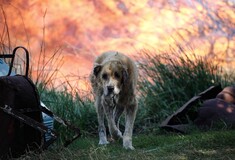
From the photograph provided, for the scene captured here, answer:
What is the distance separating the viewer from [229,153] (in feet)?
17.0

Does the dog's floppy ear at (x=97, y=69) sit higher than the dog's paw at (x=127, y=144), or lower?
higher

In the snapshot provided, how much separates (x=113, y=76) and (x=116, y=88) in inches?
5.8

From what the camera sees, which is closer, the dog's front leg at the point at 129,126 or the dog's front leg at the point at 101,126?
the dog's front leg at the point at 129,126

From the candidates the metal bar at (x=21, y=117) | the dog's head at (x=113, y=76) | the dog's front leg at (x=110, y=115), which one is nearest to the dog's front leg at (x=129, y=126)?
the dog's front leg at (x=110, y=115)

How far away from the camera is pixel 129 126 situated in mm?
6434

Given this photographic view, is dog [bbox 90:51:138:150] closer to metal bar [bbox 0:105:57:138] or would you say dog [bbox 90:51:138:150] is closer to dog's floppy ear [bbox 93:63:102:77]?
dog's floppy ear [bbox 93:63:102:77]

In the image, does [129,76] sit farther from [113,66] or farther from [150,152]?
[150,152]

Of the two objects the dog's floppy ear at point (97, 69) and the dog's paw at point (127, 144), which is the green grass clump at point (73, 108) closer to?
Answer: the dog's floppy ear at point (97, 69)

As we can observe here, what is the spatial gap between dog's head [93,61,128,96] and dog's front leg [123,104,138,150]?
48 cm

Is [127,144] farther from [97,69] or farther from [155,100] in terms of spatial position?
[155,100]

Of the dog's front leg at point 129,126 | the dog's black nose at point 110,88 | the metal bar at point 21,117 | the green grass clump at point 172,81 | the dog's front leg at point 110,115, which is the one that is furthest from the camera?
the green grass clump at point 172,81

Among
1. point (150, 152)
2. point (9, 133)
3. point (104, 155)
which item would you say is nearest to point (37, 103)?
point (9, 133)

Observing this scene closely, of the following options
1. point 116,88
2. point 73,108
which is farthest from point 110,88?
point 73,108

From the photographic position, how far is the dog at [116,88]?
20.3ft
